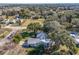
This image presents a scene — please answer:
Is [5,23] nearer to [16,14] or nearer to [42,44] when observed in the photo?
[16,14]

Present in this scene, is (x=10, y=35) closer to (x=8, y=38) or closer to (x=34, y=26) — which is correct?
(x=8, y=38)

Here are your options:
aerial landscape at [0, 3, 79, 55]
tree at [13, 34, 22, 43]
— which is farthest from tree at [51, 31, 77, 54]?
tree at [13, 34, 22, 43]

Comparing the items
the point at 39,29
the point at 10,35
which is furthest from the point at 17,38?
the point at 39,29

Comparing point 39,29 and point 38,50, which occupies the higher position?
point 39,29

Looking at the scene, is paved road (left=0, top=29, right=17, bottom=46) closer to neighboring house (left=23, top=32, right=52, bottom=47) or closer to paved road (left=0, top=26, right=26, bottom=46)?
paved road (left=0, top=26, right=26, bottom=46)

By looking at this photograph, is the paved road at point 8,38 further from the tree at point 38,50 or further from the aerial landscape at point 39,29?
the tree at point 38,50
